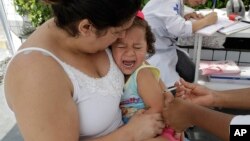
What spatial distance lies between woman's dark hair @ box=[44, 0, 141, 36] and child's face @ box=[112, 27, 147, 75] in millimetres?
263

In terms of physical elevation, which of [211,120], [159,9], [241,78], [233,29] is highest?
[159,9]

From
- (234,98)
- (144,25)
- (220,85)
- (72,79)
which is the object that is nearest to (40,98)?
(72,79)

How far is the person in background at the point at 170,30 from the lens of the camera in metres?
1.96

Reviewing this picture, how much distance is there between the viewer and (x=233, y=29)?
197 centimetres

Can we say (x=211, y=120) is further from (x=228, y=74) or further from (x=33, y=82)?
(x=228, y=74)

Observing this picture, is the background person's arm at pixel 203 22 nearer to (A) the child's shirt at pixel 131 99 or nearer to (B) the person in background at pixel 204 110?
(B) the person in background at pixel 204 110

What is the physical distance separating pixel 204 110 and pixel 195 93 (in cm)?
38

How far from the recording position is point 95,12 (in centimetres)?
89

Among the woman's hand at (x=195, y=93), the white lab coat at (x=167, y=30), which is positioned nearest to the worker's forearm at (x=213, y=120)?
the woman's hand at (x=195, y=93)

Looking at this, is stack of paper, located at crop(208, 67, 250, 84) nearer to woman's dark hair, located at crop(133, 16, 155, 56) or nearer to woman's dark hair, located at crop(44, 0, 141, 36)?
woman's dark hair, located at crop(133, 16, 155, 56)

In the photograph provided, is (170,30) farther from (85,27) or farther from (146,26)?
(85,27)

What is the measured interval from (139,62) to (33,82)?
0.52 m

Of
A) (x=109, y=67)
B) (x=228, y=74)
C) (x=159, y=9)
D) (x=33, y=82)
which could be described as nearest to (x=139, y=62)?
(x=109, y=67)

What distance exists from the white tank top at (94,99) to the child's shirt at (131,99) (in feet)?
0.31
